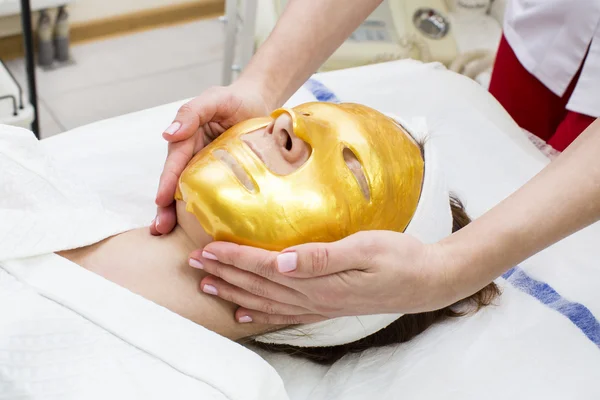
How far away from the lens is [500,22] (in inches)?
109

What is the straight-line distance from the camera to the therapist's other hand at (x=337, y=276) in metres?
0.98

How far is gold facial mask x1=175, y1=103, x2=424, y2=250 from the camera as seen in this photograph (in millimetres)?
1050

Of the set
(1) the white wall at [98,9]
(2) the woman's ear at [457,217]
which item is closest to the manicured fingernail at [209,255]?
(2) the woman's ear at [457,217]

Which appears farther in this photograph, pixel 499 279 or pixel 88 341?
pixel 499 279

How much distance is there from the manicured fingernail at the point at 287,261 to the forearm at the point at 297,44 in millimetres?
505

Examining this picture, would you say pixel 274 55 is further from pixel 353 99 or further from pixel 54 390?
pixel 54 390

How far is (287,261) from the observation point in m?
0.97

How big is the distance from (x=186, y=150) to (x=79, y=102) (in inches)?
72.6

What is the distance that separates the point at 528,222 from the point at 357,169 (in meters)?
0.27

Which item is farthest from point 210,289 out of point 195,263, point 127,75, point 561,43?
point 127,75

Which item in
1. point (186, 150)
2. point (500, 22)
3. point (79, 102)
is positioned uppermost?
point (186, 150)

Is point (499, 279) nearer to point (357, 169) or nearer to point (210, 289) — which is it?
point (357, 169)

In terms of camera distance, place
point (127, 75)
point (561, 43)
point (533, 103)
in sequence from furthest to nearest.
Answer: point (127, 75)
point (533, 103)
point (561, 43)

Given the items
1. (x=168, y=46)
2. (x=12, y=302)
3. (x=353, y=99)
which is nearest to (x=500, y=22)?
(x=353, y=99)
